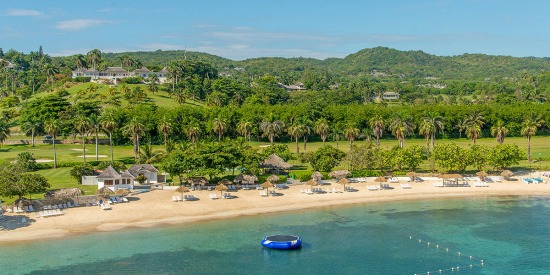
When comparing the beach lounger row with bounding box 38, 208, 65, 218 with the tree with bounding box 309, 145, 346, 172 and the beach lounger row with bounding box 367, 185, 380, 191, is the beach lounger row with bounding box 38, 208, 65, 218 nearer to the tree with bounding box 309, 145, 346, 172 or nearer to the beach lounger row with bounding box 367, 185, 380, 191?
the tree with bounding box 309, 145, 346, 172

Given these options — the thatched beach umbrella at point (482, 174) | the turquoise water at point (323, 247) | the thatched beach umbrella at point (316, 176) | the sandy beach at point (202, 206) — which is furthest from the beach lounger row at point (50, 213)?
the thatched beach umbrella at point (482, 174)

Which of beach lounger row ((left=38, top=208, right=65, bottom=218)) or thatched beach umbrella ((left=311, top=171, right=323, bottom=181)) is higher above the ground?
thatched beach umbrella ((left=311, top=171, right=323, bottom=181))

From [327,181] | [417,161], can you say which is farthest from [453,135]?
[327,181]

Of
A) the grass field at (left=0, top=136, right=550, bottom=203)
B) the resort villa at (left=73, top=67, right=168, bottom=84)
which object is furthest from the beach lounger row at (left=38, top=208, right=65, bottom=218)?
the resort villa at (left=73, top=67, right=168, bottom=84)

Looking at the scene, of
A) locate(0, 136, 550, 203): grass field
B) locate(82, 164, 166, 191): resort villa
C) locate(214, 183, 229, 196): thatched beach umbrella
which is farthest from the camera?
locate(0, 136, 550, 203): grass field

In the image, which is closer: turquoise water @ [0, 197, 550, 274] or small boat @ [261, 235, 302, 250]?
turquoise water @ [0, 197, 550, 274]

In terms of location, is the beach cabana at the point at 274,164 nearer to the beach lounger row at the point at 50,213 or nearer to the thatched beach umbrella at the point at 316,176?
the thatched beach umbrella at the point at 316,176
